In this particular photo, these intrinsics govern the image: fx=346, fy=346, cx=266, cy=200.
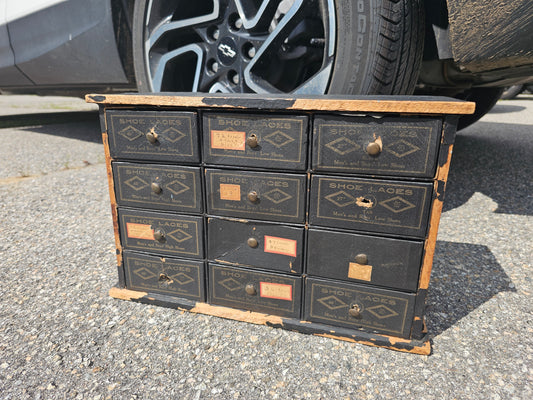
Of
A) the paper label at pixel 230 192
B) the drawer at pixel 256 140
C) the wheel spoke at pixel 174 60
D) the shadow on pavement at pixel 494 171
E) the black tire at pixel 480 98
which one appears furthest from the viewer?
the black tire at pixel 480 98

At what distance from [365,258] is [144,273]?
0.80 metres

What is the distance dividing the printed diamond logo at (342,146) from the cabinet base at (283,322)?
565 mm

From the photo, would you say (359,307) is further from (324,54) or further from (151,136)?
(324,54)

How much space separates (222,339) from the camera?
108 centimetres

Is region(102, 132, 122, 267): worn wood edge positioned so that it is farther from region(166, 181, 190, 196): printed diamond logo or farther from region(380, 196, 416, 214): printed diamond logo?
region(380, 196, 416, 214): printed diamond logo

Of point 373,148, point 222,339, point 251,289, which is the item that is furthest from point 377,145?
point 222,339

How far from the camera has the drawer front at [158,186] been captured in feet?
3.75

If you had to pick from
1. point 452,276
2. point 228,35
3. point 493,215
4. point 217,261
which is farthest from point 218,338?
point 493,215

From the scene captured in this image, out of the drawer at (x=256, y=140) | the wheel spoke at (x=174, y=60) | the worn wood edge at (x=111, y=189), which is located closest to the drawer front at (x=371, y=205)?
the drawer at (x=256, y=140)

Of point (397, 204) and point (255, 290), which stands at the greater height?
point (397, 204)

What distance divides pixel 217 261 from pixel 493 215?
1.62 m

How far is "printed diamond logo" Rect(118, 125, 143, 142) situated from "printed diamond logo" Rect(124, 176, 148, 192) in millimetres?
134

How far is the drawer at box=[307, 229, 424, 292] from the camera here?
39.8 inches

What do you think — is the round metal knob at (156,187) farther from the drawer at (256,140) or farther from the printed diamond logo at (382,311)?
the printed diamond logo at (382,311)
